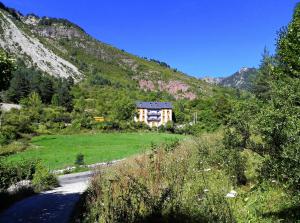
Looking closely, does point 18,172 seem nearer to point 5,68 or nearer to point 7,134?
point 5,68

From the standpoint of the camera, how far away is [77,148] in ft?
173

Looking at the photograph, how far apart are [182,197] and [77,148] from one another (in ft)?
150

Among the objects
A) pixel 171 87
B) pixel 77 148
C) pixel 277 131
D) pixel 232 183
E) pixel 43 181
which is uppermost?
pixel 171 87

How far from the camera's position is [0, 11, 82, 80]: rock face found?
147625mm

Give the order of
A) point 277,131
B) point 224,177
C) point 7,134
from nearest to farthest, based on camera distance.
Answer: point 277,131, point 224,177, point 7,134

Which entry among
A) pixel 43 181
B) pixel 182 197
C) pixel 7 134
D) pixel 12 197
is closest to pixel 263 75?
pixel 43 181

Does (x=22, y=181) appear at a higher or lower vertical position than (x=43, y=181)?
lower

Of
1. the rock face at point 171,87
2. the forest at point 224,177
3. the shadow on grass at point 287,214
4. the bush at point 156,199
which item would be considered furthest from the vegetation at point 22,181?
the rock face at point 171,87

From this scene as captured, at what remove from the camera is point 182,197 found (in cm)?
826

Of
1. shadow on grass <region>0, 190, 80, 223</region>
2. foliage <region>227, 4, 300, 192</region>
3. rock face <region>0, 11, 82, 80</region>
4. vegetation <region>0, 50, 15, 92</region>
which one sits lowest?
shadow on grass <region>0, 190, 80, 223</region>

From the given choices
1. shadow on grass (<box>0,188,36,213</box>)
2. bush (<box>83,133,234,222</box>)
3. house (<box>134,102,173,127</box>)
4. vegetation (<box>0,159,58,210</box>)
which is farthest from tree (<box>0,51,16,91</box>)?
house (<box>134,102,173,127</box>)

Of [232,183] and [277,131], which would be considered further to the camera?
[232,183]

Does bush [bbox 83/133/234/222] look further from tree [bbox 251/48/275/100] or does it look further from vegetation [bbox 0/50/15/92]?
tree [bbox 251/48/275/100]

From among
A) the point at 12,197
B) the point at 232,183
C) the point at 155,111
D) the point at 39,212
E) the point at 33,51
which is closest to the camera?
the point at 232,183
